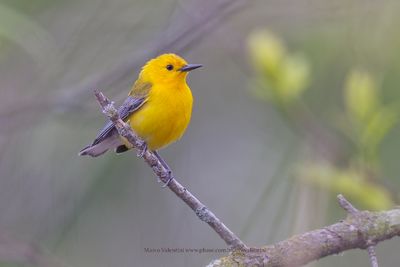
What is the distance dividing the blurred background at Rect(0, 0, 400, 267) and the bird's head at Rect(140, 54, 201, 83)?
6.5 inches

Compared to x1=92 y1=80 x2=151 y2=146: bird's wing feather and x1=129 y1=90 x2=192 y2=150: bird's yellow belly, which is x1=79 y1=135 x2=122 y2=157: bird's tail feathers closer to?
x1=92 y1=80 x2=151 y2=146: bird's wing feather

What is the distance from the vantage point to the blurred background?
14.6 ft

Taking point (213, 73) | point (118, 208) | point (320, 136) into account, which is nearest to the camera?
point (320, 136)

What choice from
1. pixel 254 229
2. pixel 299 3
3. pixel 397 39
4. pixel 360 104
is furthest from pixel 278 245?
pixel 299 3

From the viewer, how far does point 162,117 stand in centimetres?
435

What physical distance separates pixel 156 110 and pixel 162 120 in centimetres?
12

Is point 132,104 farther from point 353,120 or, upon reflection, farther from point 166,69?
point 353,120

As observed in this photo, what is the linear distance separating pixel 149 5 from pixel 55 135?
117cm

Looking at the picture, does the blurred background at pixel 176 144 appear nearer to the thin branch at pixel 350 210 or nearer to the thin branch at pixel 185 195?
the thin branch at pixel 350 210

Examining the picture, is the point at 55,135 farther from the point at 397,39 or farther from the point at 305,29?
the point at 397,39

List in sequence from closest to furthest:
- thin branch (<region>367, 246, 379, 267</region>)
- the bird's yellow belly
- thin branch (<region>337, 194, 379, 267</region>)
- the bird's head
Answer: thin branch (<region>367, 246, 379, 267</region>) → thin branch (<region>337, 194, 379, 267</region>) → the bird's yellow belly → the bird's head

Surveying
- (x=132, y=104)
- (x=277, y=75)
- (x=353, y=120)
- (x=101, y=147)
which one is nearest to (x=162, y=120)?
(x=132, y=104)

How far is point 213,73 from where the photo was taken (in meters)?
6.27

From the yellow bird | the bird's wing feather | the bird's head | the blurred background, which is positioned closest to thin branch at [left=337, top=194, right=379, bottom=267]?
the blurred background
